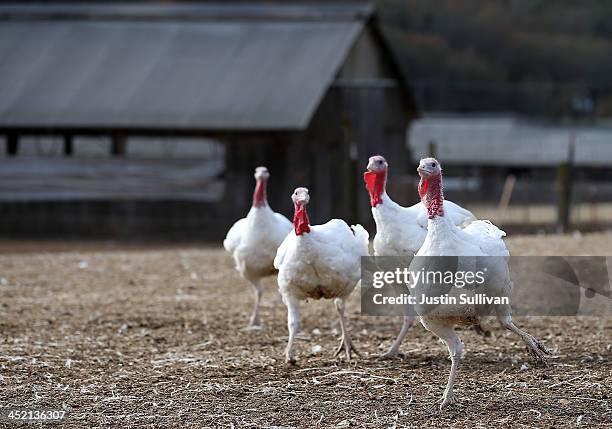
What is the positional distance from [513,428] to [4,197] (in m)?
20.7

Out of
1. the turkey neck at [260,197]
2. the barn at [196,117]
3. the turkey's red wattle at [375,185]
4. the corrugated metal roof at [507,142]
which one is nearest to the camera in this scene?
the turkey's red wattle at [375,185]

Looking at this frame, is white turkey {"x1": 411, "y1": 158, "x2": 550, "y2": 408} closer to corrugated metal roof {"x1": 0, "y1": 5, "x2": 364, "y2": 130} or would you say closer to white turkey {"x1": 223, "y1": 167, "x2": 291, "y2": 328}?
white turkey {"x1": 223, "y1": 167, "x2": 291, "y2": 328}

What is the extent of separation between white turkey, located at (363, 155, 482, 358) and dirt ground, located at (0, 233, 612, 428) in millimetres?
927

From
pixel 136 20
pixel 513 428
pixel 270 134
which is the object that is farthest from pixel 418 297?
pixel 136 20

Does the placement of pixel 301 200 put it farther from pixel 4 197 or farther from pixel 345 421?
pixel 4 197

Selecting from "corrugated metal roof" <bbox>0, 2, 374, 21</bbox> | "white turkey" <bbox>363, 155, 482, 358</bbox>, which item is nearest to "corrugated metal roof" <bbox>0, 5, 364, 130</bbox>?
"corrugated metal roof" <bbox>0, 2, 374, 21</bbox>

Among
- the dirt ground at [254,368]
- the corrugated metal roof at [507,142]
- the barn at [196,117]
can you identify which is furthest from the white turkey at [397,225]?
the corrugated metal roof at [507,142]

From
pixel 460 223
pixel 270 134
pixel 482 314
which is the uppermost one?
pixel 270 134

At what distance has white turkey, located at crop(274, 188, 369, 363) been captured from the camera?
9320mm

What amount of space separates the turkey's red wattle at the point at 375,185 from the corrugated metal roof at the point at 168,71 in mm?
14140

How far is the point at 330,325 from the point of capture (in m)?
11.3

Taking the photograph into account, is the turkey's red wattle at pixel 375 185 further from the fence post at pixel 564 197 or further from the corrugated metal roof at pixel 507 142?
the corrugated metal roof at pixel 507 142

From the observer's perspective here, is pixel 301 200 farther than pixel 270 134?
No

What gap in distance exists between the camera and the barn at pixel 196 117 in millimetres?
25234
